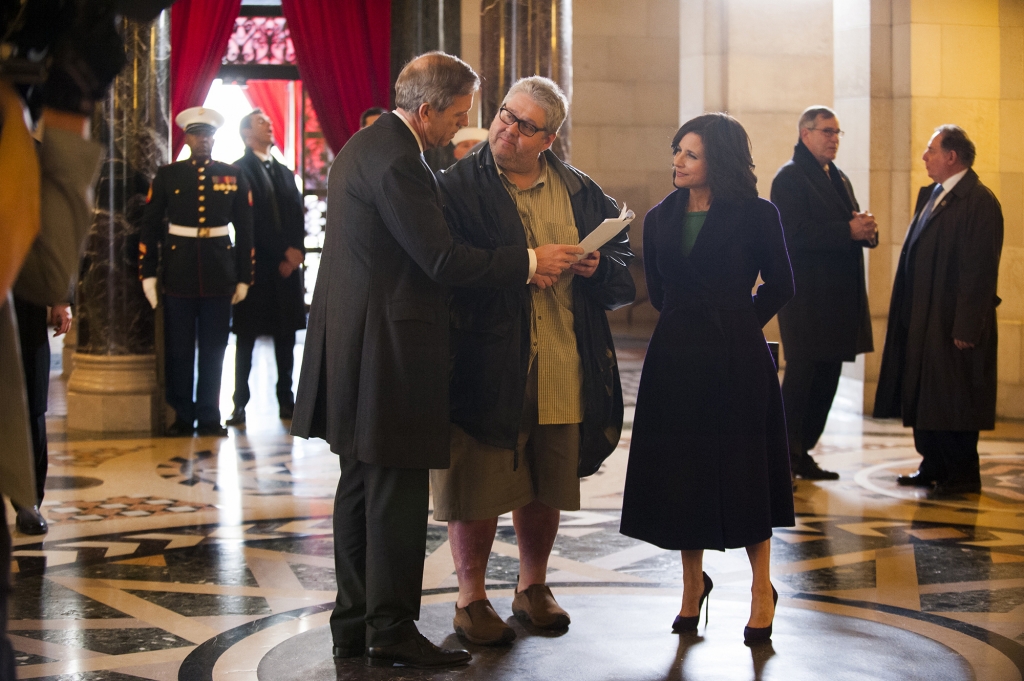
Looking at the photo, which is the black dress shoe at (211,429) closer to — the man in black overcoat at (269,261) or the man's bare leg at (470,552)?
the man in black overcoat at (269,261)

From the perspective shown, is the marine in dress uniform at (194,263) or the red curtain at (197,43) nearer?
the marine in dress uniform at (194,263)

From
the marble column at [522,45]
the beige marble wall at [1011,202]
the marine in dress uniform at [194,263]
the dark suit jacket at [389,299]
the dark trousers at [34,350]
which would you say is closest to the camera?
the dark suit jacket at [389,299]

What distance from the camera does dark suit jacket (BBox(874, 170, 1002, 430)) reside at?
5.30 metres

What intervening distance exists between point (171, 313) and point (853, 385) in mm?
4302

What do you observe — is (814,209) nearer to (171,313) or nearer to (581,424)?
(581,424)

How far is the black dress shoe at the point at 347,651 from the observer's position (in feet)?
10.3

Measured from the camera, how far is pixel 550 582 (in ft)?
12.9

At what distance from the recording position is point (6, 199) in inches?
60.6

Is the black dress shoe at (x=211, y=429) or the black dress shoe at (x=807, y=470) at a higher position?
the black dress shoe at (x=211, y=429)

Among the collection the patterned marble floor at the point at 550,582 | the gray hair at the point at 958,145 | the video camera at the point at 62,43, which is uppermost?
the gray hair at the point at 958,145

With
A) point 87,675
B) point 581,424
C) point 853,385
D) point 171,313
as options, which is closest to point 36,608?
point 87,675

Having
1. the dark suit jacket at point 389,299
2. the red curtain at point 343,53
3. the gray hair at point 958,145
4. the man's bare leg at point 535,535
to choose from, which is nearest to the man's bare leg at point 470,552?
the man's bare leg at point 535,535

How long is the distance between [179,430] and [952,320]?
13.5 feet

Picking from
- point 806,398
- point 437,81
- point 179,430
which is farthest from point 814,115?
point 179,430
